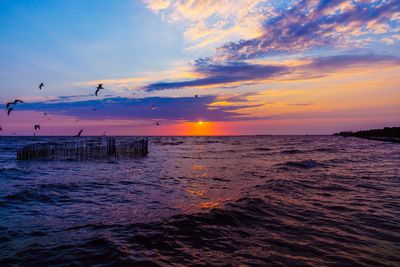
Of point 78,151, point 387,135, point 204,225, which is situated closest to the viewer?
point 204,225

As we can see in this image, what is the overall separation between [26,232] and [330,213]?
10.6 meters

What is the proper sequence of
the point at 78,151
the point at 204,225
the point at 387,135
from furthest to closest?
1. the point at 387,135
2. the point at 78,151
3. the point at 204,225

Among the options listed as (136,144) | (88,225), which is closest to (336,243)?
(88,225)

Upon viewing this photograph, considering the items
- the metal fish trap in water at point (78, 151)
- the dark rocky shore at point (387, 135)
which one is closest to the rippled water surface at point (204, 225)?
the metal fish trap in water at point (78, 151)

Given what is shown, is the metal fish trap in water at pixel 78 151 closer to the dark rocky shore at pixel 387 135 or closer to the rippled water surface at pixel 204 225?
the rippled water surface at pixel 204 225

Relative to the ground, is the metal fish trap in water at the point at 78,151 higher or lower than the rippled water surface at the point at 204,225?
higher

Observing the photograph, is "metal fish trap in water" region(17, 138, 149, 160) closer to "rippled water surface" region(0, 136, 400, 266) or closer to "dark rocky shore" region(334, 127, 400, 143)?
"rippled water surface" region(0, 136, 400, 266)

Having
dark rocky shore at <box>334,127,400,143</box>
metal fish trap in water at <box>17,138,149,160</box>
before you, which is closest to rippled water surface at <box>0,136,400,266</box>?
metal fish trap in water at <box>17,138,149,160</box>

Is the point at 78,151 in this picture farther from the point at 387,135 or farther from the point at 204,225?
the point at 387,135

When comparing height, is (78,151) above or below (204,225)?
above

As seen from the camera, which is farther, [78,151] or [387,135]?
[387,135]

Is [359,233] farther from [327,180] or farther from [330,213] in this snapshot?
[327,180]

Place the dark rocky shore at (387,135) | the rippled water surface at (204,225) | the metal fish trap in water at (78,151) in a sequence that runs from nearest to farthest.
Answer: the rippled water surface at (204,225)
the metal fish trap in water at (78,151)
the dark rocky shore at (387,135)

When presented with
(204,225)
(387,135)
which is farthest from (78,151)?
(387,135)
